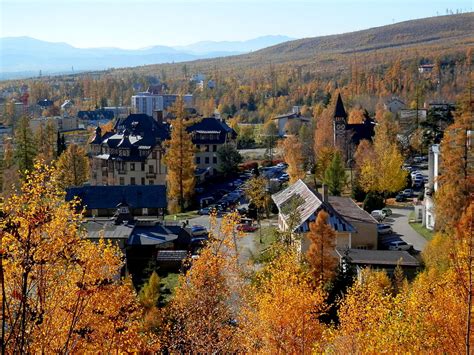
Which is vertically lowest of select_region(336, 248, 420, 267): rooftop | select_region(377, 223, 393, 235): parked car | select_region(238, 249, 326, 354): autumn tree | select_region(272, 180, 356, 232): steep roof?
select_region(377, 223, 393, 235): parked car

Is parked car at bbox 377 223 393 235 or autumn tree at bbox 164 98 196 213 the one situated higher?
autumn tree at bbox 164 98 196 213

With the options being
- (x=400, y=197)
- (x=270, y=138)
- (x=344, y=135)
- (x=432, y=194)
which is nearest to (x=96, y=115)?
(x=270, y=138)

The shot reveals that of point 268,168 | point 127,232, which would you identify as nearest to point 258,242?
point 127,232

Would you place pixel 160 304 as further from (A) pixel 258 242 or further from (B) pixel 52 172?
(B) pixel 52 172

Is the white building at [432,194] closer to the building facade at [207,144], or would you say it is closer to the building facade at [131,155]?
the building facade at [131,155]

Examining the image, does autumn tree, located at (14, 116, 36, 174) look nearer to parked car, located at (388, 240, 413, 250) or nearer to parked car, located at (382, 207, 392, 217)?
parked car, located at (382, 207, 392, 217)

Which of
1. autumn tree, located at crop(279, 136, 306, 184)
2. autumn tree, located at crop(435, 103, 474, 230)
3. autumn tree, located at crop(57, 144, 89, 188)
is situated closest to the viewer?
autumn tree, located at crop(435, 103, 474, 230)

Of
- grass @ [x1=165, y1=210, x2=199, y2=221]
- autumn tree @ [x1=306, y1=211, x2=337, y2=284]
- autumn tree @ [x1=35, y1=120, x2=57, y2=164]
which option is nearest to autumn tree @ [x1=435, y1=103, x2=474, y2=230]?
autumn tree @ [x1=306, y1=211, x2=337, y2=284]
